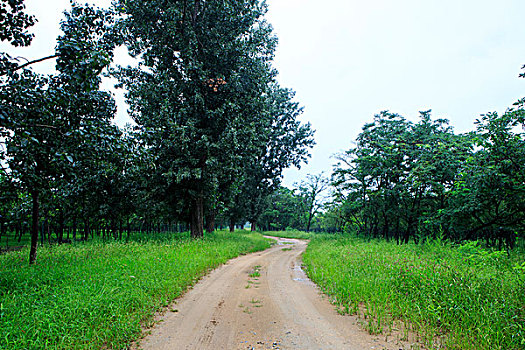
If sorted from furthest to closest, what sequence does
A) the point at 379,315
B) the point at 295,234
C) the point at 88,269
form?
the point at 295,234, the point at 88,269, the point at 379,315

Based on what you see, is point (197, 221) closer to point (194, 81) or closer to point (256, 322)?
point (194, 81)

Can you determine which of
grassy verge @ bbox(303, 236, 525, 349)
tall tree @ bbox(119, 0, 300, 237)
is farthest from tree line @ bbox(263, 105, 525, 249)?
tall tree @ bbox(119, 0, 300, 237)

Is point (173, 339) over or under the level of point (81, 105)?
under

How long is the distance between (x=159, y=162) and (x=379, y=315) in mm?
13774

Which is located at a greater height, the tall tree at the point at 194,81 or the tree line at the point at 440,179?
the tall tree at the point at 194,81

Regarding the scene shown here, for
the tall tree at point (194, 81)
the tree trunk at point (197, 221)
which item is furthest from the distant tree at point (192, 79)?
the tree trunk at point (197, 221)

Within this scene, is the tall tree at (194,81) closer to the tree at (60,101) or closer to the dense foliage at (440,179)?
the tree at (60,101)

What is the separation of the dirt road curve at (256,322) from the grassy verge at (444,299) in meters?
0.57

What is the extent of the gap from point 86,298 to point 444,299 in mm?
7230

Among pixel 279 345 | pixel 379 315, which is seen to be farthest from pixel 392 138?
pixel 279 345

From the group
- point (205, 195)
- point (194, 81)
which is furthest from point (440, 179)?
point (194, 81)

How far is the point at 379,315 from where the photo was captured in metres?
5.24

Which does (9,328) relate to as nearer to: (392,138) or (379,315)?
(379,315)

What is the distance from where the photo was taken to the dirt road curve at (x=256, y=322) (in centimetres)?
422
